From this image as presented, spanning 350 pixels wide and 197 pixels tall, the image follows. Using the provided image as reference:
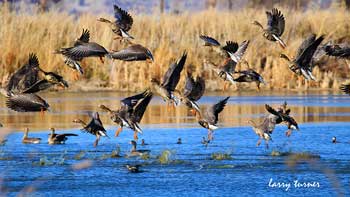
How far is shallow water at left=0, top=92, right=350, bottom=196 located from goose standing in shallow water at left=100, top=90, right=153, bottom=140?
50cm

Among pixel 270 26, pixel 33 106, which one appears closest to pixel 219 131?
pixel 270 26

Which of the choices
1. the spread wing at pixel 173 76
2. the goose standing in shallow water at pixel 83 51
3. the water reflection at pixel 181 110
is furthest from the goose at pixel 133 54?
→ the water reflection at pixel 181 110

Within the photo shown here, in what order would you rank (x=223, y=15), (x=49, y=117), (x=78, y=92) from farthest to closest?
(x=223, y=15) → (x=78, y=92) → (x=49, y=117)

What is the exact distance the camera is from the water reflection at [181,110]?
18672 millimetres

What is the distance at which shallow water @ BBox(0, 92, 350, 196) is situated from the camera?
37.5 feet

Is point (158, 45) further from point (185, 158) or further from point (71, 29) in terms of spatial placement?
point (185, 158)

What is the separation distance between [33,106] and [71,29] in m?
14.2

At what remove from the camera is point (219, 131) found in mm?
16859

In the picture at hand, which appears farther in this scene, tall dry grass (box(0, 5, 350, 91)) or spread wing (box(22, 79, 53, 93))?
tall dry grass (box(0, 5, 350, 91))

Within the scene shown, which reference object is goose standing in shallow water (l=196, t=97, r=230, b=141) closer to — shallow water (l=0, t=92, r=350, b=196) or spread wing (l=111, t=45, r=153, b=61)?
shallow water (l=0, t=92, r=350, b=196)

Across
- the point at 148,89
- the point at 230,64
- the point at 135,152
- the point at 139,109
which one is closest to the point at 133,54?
the point at 148,89

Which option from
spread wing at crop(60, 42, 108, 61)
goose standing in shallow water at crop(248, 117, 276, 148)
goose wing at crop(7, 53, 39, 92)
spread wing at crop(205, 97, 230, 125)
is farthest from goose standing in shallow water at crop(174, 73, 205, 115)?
goose wing at crop(7, 53, 39, 92)

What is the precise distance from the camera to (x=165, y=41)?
2734 cm

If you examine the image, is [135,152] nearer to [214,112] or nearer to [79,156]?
[79,156]
